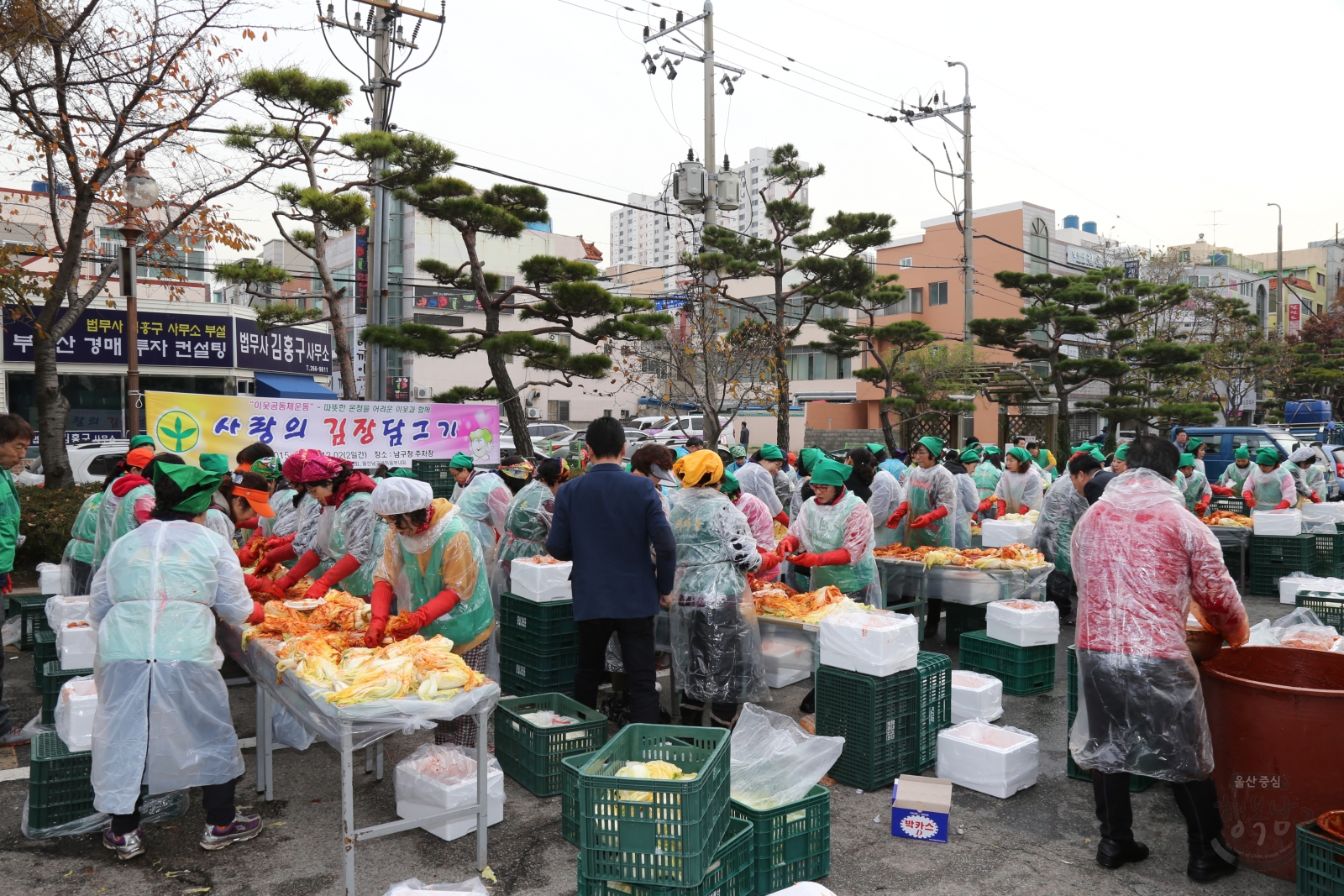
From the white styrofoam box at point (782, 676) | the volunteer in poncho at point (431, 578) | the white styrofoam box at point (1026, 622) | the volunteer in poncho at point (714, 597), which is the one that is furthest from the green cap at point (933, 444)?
the volunteer in poncho at point (431, 578)

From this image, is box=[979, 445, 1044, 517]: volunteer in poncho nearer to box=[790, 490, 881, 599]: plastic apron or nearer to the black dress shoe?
box=[790, 490, 881, 599]: plastic apron

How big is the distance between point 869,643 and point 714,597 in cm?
90

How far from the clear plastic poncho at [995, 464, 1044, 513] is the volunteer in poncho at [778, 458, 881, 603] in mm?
5185

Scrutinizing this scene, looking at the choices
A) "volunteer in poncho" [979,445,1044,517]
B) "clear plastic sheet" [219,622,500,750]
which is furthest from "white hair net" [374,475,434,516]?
"volunteer in poncho" [979,445,1044,517]

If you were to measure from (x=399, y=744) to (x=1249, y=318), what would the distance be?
36452 millimetres

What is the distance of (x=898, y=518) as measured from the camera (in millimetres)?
7828

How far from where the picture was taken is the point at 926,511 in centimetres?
794

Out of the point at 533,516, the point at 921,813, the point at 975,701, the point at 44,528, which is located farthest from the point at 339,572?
the point at 44,528

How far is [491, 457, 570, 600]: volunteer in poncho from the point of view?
6.77 metres

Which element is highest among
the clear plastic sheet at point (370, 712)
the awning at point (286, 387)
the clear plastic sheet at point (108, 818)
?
the awning at point (286, 387)

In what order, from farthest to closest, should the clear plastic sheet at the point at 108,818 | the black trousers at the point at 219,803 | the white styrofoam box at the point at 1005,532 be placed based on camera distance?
1. the white styrofoam box at the point at 1005,532
2. the clear plastic sheet at the point at 108,818
3. the black trousers at the point at 219,803

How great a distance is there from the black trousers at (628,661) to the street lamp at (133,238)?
658cm

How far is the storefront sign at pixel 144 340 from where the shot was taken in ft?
63.2

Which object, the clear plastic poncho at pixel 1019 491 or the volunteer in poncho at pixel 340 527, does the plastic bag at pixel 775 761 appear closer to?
the volunteer in poncho at pixel 340 527
